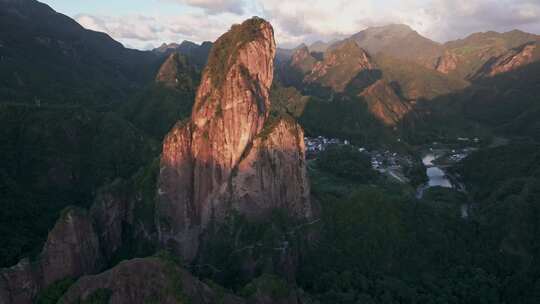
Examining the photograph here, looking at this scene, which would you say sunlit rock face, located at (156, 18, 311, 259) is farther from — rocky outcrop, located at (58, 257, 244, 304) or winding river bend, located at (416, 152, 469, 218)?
winding river bend, located at (416, 152, 469, 218)

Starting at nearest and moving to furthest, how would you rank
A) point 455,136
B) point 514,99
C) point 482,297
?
point 482,297
point 455,136
point 514,99

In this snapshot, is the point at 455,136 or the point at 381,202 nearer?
the point at 381,202

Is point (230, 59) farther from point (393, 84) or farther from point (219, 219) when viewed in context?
point (393, 84)

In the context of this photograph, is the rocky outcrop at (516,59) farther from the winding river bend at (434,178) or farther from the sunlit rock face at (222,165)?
the sunlit rock face at (222,165)

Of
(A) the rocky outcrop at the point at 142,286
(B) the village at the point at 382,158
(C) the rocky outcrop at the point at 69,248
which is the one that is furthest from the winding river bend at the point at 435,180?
(C) the rocky outcrop at the point at 69,248

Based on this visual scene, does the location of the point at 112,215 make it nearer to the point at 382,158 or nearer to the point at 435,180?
the point at 435,180

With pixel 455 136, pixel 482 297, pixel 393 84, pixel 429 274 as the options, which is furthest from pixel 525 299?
pixel 393 84
